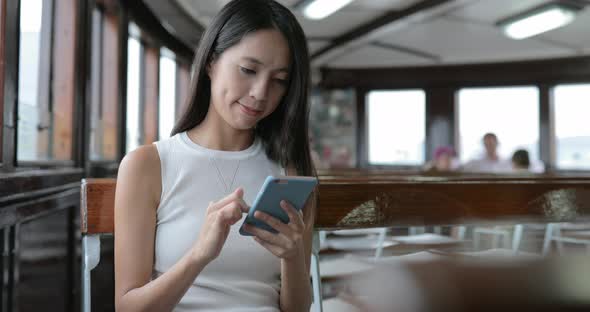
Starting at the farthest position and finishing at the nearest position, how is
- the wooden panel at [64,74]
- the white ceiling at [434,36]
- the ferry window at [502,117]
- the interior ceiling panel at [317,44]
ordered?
the ferry window at [502,117] < the interior ceiling panel at [317,44] < the white ceiling at [434,36] < the wooden panel at [64,74]

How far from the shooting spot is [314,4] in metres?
5.00

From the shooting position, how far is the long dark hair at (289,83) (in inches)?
42.4

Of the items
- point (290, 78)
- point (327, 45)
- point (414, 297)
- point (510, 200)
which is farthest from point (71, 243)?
point (327, 45)

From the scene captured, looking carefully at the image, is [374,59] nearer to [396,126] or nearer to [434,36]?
[396,126]

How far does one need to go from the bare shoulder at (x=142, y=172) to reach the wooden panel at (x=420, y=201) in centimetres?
4

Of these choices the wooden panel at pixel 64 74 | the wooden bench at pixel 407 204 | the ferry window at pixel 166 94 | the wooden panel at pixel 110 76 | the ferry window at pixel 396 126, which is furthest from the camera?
the ferry window at pixel 396 126

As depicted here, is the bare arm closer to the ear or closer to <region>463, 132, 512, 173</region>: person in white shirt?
the ear

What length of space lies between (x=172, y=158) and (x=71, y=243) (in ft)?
5.95

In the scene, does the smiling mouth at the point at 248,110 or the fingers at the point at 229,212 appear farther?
the smiling mouth at the point at 248,110

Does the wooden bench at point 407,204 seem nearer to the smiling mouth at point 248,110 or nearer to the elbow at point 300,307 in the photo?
the elbow at point 300,307

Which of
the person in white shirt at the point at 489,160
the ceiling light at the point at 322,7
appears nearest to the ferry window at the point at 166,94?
the ceiling light at the point at 322,7

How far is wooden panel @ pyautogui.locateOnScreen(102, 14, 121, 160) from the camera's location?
3793 millimetres

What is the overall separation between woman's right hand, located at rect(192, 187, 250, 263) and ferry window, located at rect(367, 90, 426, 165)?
7.98 metres

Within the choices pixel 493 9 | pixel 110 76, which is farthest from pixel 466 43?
pixel 110 76
